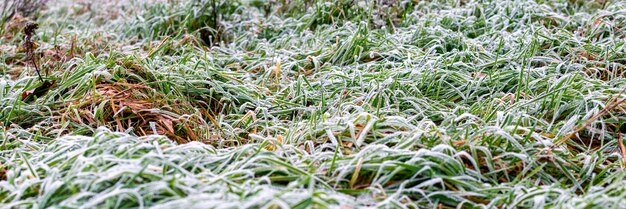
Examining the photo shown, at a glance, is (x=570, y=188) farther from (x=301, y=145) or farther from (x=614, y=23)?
(x=614, y=23)

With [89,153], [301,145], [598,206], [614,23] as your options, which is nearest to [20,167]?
[89,153]

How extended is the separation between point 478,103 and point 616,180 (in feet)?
2.70

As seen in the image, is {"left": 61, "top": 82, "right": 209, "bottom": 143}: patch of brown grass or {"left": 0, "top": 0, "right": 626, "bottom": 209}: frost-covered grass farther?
{"left": 61, "top": 82, "right": 209, "bottom": 143}: patch of brown grass

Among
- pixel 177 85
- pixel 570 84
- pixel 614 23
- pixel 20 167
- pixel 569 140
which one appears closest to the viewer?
pixel 20 167

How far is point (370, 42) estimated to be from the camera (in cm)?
381

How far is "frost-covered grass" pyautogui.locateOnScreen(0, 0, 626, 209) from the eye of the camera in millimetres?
2062

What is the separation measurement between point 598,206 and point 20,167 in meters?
1.78

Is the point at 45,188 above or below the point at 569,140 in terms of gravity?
above

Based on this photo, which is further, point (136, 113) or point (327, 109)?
point (327, 109)

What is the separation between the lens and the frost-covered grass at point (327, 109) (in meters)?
2.06

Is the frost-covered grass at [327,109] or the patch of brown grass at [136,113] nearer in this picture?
the frost-covered grass at [327,109]

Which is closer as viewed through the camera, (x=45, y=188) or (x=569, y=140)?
(x=45, y=188)

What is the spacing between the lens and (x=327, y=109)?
10.0 ft

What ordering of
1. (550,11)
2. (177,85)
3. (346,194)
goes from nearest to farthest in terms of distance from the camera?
(346,194) < (177,85) < (550,11)
